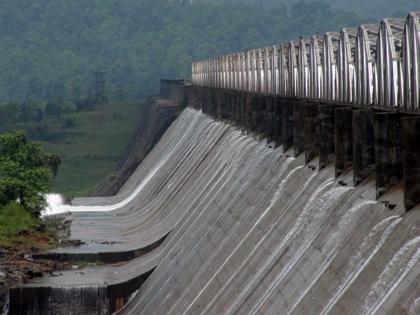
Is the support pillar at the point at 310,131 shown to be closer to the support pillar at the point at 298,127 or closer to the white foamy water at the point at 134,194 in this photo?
the support pillar at the point at 298,127

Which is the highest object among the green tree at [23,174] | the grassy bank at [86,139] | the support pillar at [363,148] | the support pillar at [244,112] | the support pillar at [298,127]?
the support pillar at [363,148]

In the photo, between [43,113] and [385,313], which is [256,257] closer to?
[385,313]

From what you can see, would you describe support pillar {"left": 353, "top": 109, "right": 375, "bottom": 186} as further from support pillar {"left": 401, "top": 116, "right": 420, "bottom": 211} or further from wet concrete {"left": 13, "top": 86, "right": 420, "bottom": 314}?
support pillar {"left": 401, "top": 116, "right": 420, "bottom": 211}

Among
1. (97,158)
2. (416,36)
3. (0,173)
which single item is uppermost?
(416,36)

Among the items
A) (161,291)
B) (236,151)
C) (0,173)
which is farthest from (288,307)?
(0,173)

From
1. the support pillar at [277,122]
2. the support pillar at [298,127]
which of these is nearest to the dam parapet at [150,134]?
the support pillar at [277,122]

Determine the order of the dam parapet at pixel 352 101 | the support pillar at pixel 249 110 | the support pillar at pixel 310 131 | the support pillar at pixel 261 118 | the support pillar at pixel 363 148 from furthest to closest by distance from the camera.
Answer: the support pillar at pixel 249 110, the support pillar at pixel 261 118, the support pillar at pixel 310 131, the support pillar at pixel 363 148, the dam parapet at pixel 352 101
